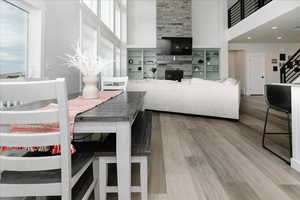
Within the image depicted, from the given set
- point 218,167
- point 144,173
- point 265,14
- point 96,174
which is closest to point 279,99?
point 218,167

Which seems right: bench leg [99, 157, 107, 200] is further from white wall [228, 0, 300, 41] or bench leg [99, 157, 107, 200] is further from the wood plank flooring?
white wall [228, 0, 300, 41]

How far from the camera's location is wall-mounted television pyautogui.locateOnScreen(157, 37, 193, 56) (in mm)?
8383

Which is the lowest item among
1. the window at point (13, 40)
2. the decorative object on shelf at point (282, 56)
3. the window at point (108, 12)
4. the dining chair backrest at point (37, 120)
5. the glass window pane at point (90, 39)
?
the dining chair backrest at point (37, 120)

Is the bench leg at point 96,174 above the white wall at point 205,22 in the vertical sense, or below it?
below

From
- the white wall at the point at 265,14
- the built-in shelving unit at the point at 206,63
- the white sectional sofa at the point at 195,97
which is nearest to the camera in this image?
the white sectional sofa at the point at 195,97

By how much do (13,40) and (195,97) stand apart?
139 inches

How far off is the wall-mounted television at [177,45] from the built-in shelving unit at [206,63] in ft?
2.51


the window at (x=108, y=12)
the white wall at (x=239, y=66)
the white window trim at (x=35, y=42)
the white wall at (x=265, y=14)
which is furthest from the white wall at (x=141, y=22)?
the white window trim at (x=35, y=42)

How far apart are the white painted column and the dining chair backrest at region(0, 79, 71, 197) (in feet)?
Answer: 6.61

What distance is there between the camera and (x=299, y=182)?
1.66 meters

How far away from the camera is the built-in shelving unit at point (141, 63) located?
9.14 meters

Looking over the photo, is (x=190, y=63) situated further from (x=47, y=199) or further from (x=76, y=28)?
(x=47, y=199)

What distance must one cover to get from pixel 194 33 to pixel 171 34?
1.25 m

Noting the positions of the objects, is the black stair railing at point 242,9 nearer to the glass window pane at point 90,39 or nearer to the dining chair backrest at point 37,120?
the glass window pane at point 90,39
